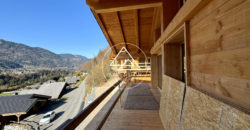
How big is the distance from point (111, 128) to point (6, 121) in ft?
52.8

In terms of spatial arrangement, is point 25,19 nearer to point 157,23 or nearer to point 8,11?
point 8,11

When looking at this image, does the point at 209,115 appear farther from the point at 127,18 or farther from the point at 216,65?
the point at 127,18

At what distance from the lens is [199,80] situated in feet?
3.99

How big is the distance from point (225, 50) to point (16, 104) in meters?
18.7

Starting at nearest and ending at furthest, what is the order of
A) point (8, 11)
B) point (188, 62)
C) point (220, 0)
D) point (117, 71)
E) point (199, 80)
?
point (220, 0) → point (199, 80) → point (188, 62) → point (117, 71) → point (8, 11)

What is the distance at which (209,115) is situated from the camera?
905mm

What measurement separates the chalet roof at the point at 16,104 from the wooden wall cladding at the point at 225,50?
16001mm

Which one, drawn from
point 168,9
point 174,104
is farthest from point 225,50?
point 168,9

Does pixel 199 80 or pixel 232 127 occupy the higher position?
pixel 199 80

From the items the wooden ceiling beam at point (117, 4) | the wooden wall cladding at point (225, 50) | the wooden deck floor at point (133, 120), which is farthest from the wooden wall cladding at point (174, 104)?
the wooden ceiling beam at point (117, 4)

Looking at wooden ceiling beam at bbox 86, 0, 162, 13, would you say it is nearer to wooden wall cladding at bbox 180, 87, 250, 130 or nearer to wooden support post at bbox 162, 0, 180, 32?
wooden support post at bbox 162, 0, 180, 32

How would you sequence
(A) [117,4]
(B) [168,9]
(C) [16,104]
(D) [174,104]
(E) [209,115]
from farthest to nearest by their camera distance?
(C) [16,104] → (A) [117,4] → (B) [168,9] → (D) [174,104] → (E) [209,115]

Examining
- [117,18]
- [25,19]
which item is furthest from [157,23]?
[25,19]

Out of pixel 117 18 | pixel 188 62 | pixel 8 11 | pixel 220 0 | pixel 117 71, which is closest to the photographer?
pixel 220 0
